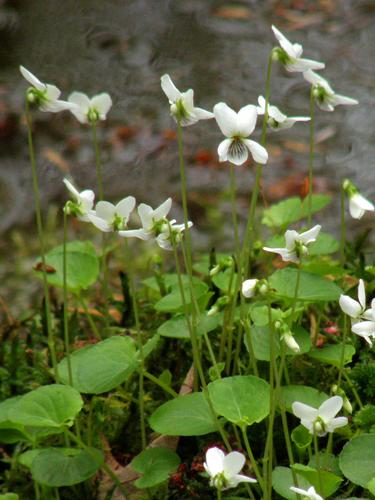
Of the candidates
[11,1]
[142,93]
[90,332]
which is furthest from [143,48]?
[90,332]

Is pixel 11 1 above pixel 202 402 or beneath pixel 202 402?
beneath

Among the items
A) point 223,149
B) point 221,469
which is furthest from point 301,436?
point 223,149

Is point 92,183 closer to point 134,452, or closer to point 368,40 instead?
point 368,40

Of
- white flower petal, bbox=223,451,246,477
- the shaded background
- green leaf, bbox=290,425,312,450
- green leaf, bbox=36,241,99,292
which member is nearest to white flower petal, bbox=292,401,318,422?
white flower petal, bbox=223,451,246,477

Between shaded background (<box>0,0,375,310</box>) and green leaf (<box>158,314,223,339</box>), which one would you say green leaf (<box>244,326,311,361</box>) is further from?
shaded background (<box>0,0,375,310</box>)

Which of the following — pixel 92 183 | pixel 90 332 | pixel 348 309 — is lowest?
pixel 92 183

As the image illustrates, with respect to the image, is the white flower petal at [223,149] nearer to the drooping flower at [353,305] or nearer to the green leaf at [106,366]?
the drooping flower at [353,305]
